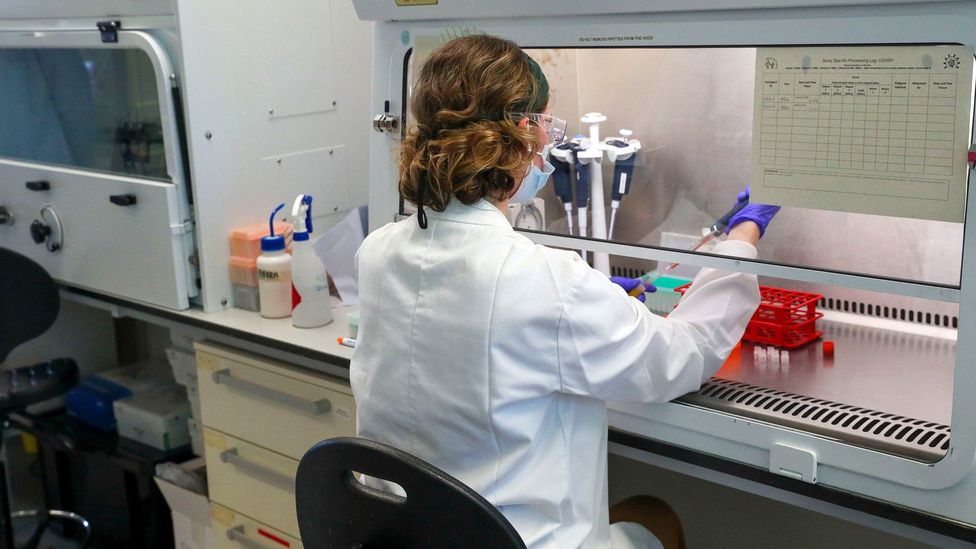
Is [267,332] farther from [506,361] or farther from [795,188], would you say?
[795,188]

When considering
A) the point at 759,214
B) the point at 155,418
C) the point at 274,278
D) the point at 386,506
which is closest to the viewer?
the point at 386,506

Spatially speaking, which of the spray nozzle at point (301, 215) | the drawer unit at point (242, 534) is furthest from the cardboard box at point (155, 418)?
the spray nozzle at point (301, 215)

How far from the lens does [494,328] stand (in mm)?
1180

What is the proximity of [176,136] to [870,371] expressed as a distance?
149 centimetres

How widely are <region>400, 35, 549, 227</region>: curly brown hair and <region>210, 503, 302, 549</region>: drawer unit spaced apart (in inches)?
43.2

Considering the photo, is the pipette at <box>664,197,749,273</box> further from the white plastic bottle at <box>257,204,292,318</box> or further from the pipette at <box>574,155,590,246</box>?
the white plastic bottle at <box>257,204,292,318</box>

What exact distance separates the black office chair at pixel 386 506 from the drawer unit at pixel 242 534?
0.92m

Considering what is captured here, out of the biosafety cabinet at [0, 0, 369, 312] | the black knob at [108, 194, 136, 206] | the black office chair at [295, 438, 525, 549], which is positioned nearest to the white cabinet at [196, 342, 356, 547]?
the biosafety cabinet at [0, 0, 369, 312]

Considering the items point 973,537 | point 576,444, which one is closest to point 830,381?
point 973,537

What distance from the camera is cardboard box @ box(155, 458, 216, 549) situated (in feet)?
7.59

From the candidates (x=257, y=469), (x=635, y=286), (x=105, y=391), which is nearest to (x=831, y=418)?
(x=635, y=286)

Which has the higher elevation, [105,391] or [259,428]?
[259,428]

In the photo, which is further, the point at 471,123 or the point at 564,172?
the point at 564,172

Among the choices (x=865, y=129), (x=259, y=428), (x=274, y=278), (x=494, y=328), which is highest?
(x=865, y=129)
